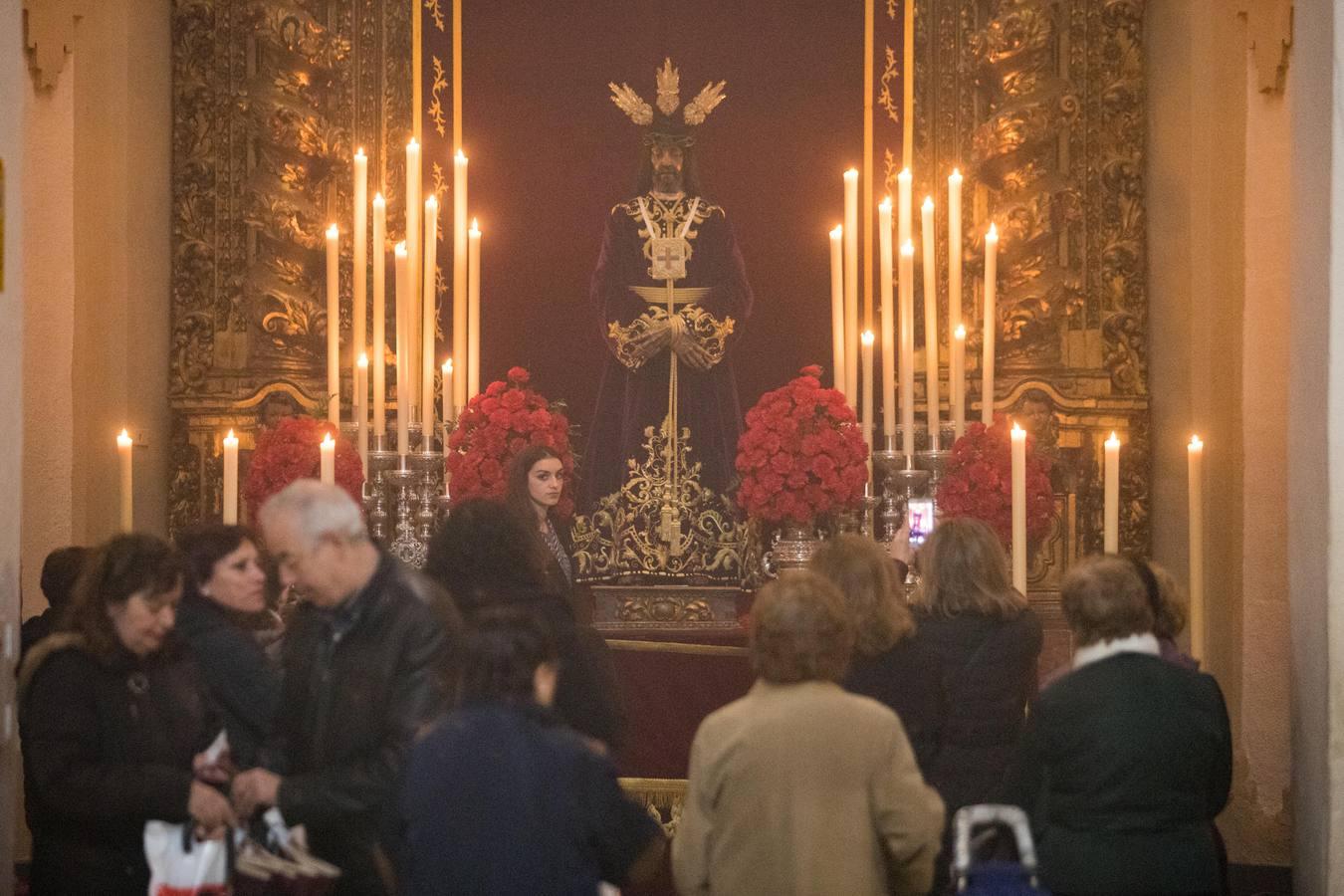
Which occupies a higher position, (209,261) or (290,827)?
(209,261)

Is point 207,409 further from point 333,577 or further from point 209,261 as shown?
point 333,577

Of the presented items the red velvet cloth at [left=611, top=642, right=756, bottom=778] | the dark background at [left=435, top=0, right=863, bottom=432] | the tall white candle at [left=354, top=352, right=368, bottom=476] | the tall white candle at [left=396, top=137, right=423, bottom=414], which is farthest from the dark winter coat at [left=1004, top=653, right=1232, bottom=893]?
the dark background at [left=435, top=0, right=863, bottom=432]

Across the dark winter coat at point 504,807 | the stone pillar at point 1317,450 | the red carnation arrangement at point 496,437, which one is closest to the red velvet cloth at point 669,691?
the red carnation arrangement at point 496,437

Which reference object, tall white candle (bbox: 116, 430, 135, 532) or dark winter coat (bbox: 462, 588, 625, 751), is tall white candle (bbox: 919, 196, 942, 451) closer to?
dark winter coat (bbox: 462, 588, 625, 751)

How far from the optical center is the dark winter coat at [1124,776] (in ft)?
14.4

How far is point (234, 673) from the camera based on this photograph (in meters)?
4.63

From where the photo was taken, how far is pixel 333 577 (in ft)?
13.7

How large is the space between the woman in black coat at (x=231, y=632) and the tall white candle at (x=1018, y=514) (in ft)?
7.74

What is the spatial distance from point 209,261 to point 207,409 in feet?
2.39

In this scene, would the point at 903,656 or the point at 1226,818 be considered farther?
the point at 1226,818

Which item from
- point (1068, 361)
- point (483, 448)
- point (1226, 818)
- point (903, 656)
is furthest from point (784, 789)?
point (1068, 361)

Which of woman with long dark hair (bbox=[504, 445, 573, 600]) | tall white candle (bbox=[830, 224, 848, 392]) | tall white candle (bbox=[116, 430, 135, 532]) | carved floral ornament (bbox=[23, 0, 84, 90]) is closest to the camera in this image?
tall white candle (bbox=[116, 430, 135, 532])

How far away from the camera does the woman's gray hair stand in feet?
13.7

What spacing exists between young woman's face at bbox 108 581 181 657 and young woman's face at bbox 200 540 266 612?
0.39m
